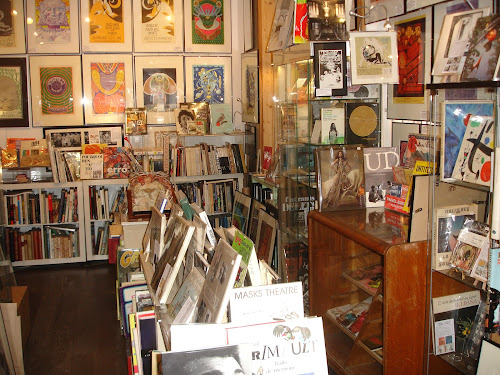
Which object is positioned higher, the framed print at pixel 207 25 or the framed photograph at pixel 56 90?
the framed print at pixel 207 25

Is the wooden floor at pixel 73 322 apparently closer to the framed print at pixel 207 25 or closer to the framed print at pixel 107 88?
the framed print at pixel 107 88

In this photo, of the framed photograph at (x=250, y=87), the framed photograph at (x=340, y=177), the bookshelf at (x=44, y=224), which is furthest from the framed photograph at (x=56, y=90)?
the framed photograph at (x=340, y=177)

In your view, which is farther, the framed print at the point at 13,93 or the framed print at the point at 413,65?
the framed print at the point at 13,93

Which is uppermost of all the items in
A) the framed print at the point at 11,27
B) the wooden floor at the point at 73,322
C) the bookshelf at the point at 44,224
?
the framed print at the point at 11,27

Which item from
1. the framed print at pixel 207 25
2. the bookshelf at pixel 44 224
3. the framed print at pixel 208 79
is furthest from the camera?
the framed print at pixel 208 79

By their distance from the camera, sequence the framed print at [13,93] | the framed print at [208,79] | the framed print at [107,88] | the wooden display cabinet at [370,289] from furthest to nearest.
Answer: the framed print at [208,79], the framed print at [107,88], the framed print at [13,93], the wooden display cabinet at [370,289]

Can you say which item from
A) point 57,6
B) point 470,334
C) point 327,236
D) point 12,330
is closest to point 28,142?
point 57,6

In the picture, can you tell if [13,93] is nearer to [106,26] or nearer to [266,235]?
[106,26]

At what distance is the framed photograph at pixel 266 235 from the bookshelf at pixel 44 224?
223cm

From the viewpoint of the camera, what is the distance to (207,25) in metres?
Answer: 5.98

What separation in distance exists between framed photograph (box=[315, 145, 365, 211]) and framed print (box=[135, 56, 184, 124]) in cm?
341

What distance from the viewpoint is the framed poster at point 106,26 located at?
570 cm

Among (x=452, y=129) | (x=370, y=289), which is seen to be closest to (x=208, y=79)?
(x=370, y=289)

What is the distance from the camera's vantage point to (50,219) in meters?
5.62
